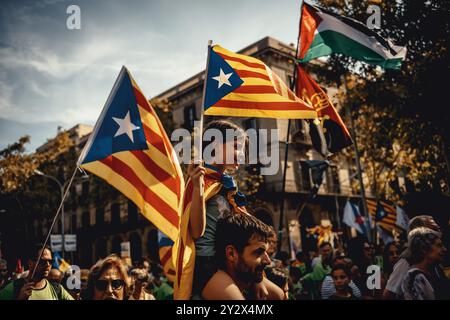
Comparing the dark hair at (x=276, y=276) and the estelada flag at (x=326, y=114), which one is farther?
the estelada flag at (x=326, y=114)

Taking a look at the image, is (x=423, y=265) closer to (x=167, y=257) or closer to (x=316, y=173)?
(x=167, y=257)

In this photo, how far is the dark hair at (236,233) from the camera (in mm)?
2289

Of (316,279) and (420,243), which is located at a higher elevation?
(420,243)

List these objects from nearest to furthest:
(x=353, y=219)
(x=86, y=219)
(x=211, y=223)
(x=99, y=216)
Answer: (x=211, y=223), (x=353, y=219), (x=99, y=216), (x=86, y=219)

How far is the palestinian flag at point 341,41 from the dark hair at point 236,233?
15.6 ft

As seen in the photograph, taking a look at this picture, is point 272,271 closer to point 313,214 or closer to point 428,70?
point 428,70

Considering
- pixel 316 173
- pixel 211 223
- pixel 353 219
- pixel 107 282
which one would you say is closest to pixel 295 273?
pixel 316 173

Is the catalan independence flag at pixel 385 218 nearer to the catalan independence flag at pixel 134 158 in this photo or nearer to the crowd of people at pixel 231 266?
the crowd of people at pixel 231 266

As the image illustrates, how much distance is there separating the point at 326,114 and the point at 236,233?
4.32 m

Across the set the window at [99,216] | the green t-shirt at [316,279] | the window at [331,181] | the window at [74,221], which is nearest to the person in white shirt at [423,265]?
the green t-shirt at [316,279]

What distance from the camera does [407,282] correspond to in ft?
11.8

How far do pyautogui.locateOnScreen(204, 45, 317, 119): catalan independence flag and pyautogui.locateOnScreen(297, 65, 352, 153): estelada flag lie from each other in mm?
1790

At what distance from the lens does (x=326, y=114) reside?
616cm
